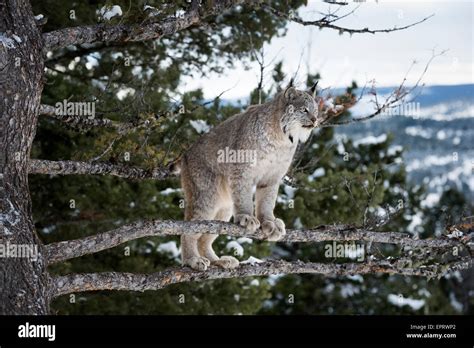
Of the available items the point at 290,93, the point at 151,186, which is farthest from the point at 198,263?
the point at 151,186

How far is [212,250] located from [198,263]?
71cm

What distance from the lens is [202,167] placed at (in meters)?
8.17

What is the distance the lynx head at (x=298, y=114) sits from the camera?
7.77 m

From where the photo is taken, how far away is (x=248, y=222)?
24.3 ft

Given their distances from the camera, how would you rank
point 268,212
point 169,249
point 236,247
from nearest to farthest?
point 268,212, point 236,247, point 169,249

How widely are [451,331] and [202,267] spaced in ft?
7.68

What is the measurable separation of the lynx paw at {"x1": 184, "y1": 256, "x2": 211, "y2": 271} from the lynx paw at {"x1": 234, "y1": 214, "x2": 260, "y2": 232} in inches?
20.7

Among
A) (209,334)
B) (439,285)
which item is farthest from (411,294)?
(209,334)

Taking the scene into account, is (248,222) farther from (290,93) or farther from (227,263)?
(290,93)

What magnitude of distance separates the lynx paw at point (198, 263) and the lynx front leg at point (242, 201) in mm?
523

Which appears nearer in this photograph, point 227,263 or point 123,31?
point 123,31

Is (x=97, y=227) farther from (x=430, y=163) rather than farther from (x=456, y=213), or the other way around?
(x=430, y=163)

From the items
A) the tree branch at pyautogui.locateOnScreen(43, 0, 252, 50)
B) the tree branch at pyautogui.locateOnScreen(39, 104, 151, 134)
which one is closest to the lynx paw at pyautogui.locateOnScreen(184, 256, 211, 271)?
the tree branch at pyautogui.locateOnScreen(39, 104, 151, 134)

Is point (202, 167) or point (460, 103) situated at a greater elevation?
point (460, 103)
